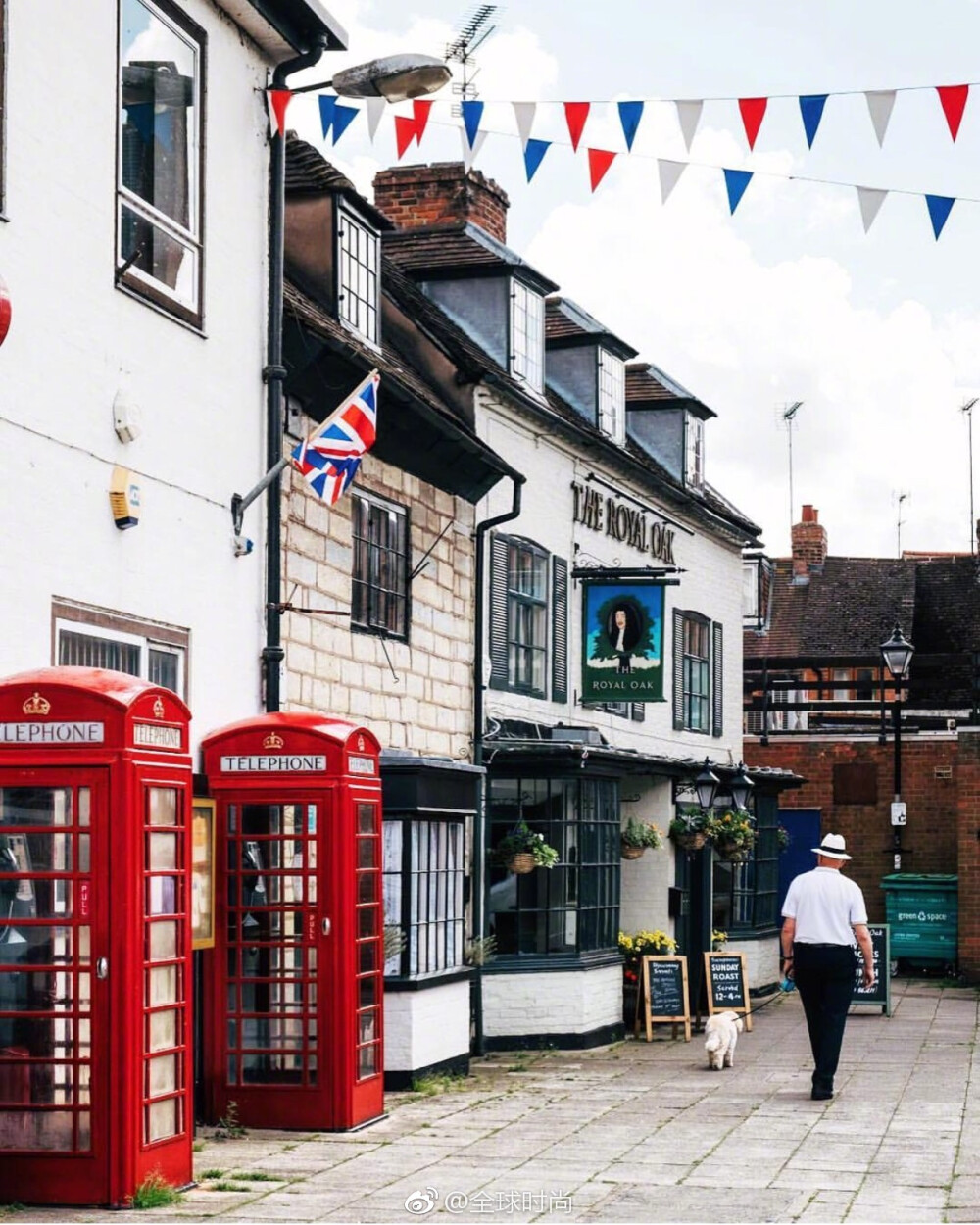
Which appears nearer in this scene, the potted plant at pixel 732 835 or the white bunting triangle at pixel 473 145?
the white bunting triangle at pixel 473 145

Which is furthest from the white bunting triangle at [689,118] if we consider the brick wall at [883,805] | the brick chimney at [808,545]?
the brick chimney at [808,545]

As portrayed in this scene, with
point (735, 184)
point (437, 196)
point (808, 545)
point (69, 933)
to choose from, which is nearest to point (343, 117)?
point (735, 184)

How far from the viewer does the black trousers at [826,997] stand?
1455 centimetres

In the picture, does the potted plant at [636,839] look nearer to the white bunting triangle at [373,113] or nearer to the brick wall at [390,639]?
the brick wall at [390,639]

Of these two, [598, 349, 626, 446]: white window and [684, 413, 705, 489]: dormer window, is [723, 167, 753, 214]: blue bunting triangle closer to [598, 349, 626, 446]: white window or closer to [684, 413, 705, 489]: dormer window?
[598, 349, 626, 446]: white window

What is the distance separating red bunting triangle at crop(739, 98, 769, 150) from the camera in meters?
12.8

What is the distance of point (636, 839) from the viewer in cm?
2162

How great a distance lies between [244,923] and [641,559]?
497 inches

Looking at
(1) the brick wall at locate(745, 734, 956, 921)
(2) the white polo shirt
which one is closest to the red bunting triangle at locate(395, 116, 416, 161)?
(2) the white polo shirt

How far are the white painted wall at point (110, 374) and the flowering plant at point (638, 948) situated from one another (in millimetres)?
9132

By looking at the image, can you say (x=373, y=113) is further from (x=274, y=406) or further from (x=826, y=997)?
(x=826, y=997)

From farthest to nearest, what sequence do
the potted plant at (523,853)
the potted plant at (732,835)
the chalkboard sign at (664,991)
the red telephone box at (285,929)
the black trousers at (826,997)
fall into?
the potted plant at (732,835) < the chalkboard sign at (664,991) < the potted plant at (523,853) < the black trousers at (826,997) < the red telephone box at (285,929)

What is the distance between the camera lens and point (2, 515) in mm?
9922

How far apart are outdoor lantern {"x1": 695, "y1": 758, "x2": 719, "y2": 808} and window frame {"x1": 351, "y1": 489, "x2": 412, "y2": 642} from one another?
21.2 ft
